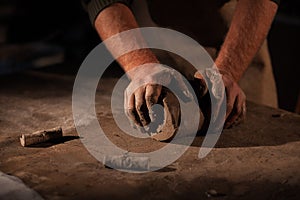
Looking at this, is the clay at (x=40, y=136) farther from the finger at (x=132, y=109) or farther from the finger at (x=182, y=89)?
the finger at (x=182, y=89)

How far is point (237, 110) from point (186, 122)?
192 mm

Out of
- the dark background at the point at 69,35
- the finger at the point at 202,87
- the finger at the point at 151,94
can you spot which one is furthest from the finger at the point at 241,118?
the dark background at the point at 69,35

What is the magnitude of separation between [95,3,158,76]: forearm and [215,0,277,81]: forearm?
30cm

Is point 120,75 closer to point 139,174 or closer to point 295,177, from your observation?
point 139,174

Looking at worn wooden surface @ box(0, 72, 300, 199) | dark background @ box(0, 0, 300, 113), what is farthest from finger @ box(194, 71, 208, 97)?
dark background @ box(0, 0, 300, 113)

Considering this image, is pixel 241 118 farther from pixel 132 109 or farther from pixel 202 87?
pixel 132 109

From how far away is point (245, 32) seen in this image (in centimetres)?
179

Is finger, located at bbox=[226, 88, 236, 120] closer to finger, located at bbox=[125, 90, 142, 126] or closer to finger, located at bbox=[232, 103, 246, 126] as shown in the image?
finger, located at bbox=[232, 103, 246, 126]

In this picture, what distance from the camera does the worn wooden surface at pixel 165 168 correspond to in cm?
122

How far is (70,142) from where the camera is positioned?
1529 mm

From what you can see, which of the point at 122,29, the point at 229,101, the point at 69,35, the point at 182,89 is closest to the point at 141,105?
the point at 182,89

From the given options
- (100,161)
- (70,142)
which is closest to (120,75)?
(70,142)

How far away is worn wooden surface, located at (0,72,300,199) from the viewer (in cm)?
122

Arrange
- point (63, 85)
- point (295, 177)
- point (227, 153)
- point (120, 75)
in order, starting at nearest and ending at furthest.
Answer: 1. point (295, 177)
2. point (227, 153)
3. point (63, 85)
4. point (120, 75)
